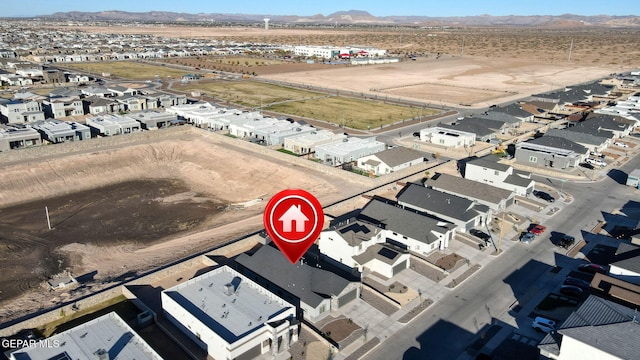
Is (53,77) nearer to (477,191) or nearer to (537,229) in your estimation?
(477,191)

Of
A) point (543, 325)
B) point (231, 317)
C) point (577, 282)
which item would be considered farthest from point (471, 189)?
→ point (231, 317)

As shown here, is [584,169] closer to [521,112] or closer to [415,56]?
[521,112]

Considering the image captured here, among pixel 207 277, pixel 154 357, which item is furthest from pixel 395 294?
pixel 154 357

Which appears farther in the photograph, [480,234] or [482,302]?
[480,234]

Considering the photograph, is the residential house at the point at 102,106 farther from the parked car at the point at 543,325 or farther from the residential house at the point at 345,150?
the parked car at the point at 543,325

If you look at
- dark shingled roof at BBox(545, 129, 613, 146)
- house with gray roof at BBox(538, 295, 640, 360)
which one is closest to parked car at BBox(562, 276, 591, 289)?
house with gray roof at BBox(538, 295, 640, 360)

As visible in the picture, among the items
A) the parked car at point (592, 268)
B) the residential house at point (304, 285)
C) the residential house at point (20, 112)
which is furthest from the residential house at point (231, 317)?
the residential house at point (20, 112)

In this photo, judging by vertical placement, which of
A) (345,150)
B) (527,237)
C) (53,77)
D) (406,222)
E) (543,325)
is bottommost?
(543,325)
